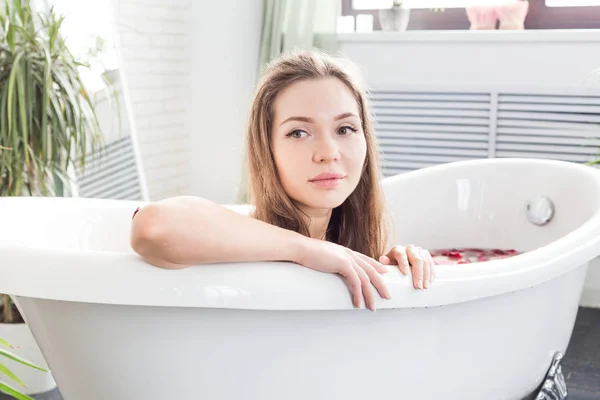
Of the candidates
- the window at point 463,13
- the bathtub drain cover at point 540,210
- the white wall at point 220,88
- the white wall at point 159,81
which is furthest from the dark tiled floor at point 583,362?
the white wall at point 220,88

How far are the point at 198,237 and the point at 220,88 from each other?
258cm

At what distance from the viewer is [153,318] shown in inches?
52.5

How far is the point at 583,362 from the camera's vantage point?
248 cm

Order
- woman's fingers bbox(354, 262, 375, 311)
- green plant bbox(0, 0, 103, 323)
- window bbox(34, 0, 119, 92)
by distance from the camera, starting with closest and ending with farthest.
→ woman's fingers bbox(354, 262, 375, 311) → green plant bbox(0, 0, 103, 323) → window bbox(34, 0, 119, 92)

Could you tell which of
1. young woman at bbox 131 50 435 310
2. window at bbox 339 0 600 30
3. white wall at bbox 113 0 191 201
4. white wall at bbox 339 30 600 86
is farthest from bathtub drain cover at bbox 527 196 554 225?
white wall at bbox 113 0 191 201

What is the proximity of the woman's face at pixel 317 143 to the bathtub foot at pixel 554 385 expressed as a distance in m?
0.80

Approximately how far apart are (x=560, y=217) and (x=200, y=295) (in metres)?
1.56

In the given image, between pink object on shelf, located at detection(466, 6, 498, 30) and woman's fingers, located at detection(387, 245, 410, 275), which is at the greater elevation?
pink object on shelf, located at detection(466, 6, 498, 30)

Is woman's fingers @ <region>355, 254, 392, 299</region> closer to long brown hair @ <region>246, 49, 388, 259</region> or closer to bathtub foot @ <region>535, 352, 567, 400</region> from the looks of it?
long brown hair @ <region>246, 49, 388, 259</region>

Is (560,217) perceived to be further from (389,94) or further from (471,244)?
(389,94)

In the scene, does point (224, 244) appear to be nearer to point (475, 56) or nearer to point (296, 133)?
point (296, 133)

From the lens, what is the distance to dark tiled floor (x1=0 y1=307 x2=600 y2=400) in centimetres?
225

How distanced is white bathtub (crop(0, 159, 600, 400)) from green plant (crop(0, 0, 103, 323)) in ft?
1.14

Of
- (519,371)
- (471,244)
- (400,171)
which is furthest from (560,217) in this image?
(400,171)
